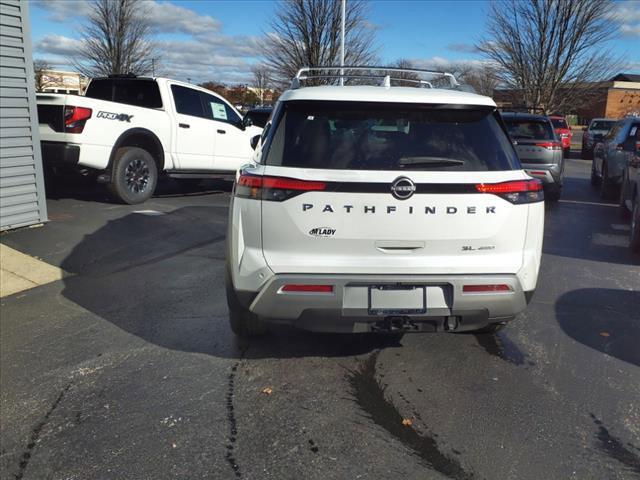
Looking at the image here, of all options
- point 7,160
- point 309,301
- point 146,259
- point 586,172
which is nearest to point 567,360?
point 309,301

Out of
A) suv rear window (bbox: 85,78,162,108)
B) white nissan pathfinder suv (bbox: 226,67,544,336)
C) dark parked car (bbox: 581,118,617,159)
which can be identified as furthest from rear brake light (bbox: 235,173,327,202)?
dark parked car (bbox: 581,118,617,159)

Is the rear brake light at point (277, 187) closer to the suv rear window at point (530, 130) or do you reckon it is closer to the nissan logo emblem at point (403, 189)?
the nissan logo emblem at point (403, 189)

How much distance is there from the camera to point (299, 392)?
11.3 ft

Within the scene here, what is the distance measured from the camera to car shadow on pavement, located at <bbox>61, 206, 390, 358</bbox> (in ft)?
13.7

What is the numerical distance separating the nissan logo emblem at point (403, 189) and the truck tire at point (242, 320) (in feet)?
3.92

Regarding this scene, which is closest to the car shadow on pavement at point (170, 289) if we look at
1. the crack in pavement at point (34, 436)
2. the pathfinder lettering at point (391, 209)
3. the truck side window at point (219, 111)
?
the crack in pavement at point (34, 436)

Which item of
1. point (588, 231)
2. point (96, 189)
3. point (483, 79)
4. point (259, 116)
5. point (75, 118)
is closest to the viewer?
point (75, 118)

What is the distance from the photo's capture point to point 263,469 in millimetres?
2705

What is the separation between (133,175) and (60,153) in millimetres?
1229

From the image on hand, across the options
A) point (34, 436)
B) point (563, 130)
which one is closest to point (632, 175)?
point (34, 436)

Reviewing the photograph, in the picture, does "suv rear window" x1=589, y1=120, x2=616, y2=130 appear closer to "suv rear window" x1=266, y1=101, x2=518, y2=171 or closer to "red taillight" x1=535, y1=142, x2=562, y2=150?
"red taillight" x1=535, y1=142, x2=562, y2=150

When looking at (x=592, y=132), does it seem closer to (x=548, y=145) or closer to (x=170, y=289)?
(x=548, y=145)

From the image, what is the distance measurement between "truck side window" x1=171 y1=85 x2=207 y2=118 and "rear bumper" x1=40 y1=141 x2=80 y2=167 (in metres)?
2.18

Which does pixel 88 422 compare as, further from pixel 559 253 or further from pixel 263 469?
pixel 559 253
